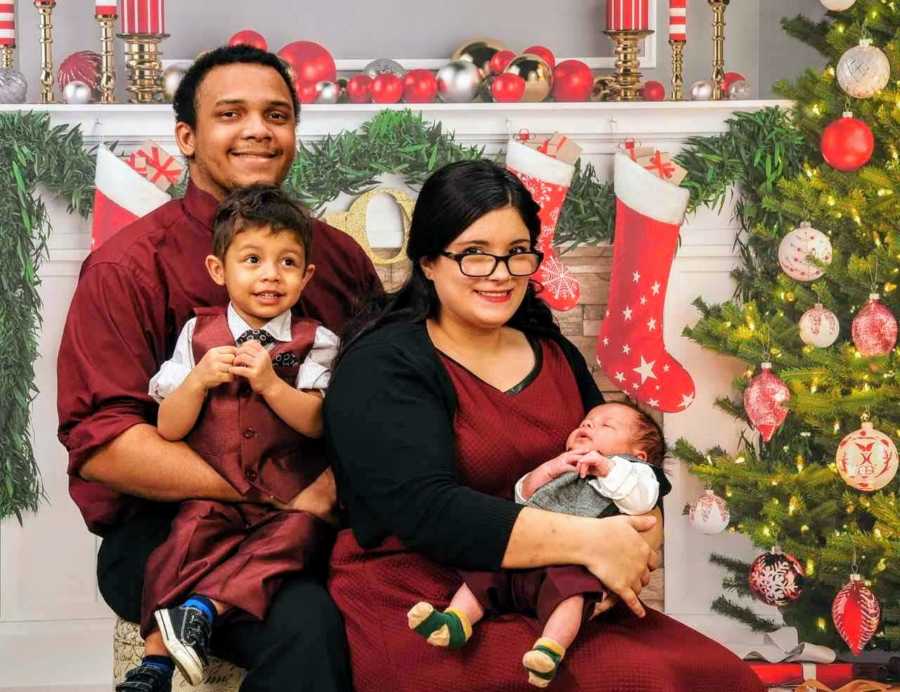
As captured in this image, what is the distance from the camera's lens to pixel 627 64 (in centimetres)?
439

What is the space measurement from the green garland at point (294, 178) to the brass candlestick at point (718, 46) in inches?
5.4

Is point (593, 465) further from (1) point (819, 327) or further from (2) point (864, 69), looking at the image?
(2) point (864, 69)

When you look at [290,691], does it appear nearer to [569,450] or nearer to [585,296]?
[569,450]

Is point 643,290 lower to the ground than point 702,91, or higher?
lower

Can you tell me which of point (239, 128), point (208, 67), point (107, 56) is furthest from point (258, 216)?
point (107, 56)

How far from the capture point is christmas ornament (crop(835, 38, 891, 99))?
3.81 metres

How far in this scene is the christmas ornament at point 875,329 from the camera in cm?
376

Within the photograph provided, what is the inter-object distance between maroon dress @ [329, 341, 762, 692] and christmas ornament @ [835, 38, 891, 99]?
183 cm

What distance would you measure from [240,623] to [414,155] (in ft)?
7.18

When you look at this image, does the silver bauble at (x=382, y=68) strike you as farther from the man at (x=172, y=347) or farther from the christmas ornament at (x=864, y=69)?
the man at (x=172, y=347)

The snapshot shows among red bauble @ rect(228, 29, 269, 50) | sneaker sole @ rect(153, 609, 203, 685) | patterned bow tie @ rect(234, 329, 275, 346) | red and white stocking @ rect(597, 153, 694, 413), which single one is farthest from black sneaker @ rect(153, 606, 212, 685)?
red bauble @ rect(228, 29, 269, 50)

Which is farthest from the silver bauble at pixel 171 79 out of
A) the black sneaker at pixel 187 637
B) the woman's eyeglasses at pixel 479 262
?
the black sneaker at pixel 187 637

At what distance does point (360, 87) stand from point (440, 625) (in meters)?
2.52

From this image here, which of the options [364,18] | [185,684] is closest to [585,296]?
[364,18]
